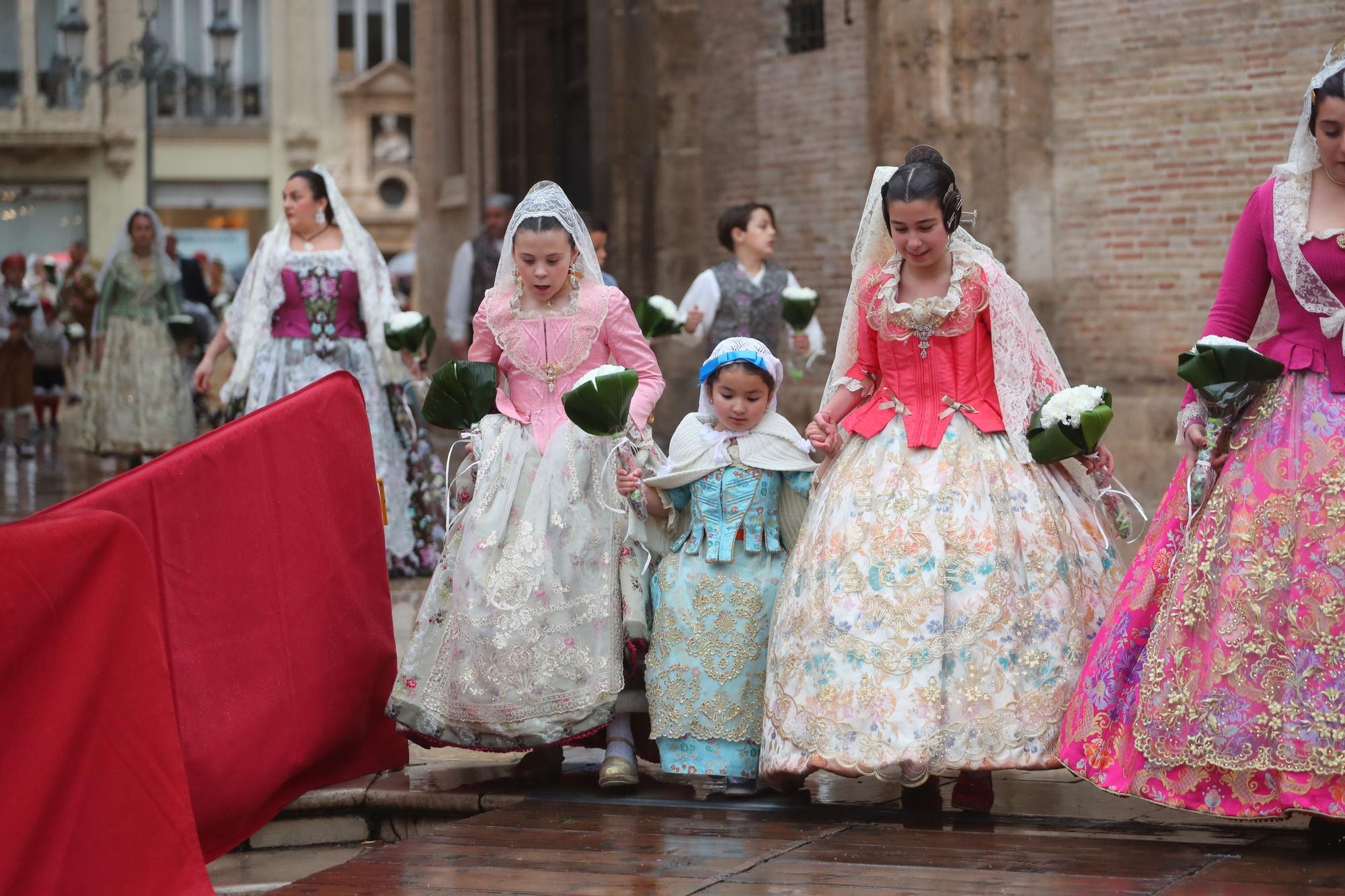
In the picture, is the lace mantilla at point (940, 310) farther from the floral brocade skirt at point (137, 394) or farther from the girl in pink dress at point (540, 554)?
the floral brocade skirt at point (137, 394)

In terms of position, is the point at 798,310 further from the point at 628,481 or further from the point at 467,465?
the point at 628,481

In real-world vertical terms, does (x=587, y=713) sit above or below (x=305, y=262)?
below

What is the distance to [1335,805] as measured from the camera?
453 cm

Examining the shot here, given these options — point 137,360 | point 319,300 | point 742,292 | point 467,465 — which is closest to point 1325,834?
point 467,465

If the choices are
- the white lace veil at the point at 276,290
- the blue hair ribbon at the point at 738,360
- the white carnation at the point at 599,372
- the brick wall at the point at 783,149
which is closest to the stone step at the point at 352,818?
the white carnation at the point at 599,372

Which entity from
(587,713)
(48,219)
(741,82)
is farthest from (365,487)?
(48,219)

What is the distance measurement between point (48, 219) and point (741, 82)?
3048 centimetres

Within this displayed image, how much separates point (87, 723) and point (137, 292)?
11.1 meters

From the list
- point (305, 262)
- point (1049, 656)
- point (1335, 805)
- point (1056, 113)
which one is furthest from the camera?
point (1056, 113)

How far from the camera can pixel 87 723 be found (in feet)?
14.0

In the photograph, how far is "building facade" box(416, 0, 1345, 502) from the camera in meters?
11.8

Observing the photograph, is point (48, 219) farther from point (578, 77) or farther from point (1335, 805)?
point (1335, 805)

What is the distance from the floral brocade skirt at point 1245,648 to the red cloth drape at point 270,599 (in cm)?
221

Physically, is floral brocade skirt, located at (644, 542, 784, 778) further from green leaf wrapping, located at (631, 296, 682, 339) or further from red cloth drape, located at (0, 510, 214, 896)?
green leaf wrapping, located at (631, 296, 682, 339)
